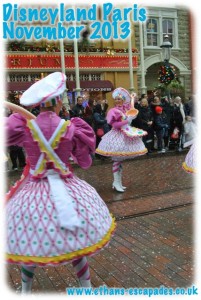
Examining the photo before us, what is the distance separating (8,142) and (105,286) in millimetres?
1579

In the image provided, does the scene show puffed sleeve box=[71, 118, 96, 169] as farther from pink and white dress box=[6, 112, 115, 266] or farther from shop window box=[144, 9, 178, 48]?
shop window box=[144, 9, 178, 48]

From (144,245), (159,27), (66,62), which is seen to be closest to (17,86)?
(66,62)

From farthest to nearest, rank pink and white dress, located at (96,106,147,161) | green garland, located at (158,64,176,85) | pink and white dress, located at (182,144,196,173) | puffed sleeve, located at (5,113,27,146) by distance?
green garland, located at (158,64,176,85), pink and white dress, located at (96,106,147,161), pink and white dress, located at (182,144,196,173), puffed sleeve, located at (5,113,27,146)

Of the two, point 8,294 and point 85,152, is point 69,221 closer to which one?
point 85,152

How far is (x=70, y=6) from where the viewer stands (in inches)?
531

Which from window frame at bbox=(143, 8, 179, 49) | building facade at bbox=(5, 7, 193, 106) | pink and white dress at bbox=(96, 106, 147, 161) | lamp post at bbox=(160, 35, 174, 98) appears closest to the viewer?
pink and white dress at bbox=(96, 106, 147, 161)

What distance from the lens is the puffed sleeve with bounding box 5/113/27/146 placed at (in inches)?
109

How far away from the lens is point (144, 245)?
4.15 metres

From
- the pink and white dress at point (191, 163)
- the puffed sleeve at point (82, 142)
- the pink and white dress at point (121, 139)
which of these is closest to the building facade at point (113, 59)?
the pink and white dress at point (121, 139)

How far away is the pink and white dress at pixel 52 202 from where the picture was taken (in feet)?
8.07

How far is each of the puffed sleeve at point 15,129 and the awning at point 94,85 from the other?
14955mm

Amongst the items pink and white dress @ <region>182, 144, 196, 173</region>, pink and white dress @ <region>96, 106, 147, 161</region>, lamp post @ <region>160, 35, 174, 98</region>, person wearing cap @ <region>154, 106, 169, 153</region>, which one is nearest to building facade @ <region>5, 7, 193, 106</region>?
lamp post @ <region>160, 35, 174, 98</region>

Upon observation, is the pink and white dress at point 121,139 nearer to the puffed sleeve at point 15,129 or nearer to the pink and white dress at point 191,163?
the pink and white dress at point 191,163

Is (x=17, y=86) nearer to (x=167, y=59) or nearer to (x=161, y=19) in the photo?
(x=167, y=59)
